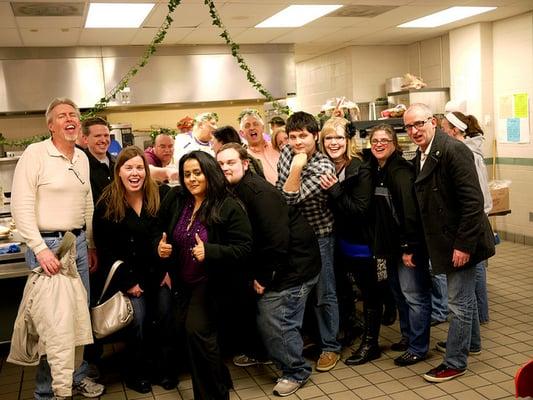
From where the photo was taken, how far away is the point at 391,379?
3.56 meters

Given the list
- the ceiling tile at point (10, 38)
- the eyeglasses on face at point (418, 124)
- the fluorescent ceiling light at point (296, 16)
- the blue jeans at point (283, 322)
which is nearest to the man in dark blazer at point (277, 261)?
the blue jeans at point (283, 322)

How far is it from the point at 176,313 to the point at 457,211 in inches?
67.2

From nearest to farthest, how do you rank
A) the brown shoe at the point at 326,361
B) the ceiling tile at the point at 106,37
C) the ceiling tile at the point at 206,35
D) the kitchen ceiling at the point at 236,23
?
the brown shoe at the point at 326,361 → the kitchen ceiling at the point at 236,23 → the ceiling tile at the point at 106,37 → the ceiling tile at the point at 206,35

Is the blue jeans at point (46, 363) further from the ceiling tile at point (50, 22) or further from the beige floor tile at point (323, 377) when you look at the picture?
the ceiling tile at point (50, 22)

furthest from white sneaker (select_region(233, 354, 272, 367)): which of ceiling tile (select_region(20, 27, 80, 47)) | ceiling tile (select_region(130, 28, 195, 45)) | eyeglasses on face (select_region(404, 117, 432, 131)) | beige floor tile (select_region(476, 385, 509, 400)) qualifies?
ceiling tile (select_region(20, 27, 80, 47))

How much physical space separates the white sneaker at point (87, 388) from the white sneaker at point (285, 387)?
1095mm

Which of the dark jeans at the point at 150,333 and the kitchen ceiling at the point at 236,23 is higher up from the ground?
the kitchen ceiling at the point at 236,23

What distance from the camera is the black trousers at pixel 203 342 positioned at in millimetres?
3059

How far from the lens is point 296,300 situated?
3344 millimetres

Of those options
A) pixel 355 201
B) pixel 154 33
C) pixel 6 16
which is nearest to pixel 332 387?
pixel 355 201

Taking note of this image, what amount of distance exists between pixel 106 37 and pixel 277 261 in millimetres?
4647

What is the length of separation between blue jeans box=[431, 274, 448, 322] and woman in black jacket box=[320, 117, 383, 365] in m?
0.81

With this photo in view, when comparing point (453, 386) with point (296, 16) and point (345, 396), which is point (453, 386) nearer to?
point (345, 396)

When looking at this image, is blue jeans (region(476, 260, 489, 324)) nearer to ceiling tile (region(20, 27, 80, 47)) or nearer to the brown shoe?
the brown shoe
